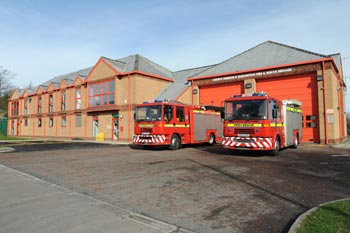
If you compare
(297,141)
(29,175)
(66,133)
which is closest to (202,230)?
(29,175)

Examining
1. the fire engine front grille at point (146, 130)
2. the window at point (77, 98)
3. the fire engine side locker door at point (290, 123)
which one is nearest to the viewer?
the fire engine side locker door at point (290, 123)

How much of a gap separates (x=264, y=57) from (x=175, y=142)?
39.9 ft

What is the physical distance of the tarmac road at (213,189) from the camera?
451cm

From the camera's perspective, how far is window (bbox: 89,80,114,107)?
27609 millimetres

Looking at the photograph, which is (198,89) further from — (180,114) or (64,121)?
(64,121)

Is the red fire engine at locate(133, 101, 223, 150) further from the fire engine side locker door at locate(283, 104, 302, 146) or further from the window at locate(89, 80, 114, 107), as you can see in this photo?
the window at locate(89, 80, 114, 107)

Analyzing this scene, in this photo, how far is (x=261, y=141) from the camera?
40.4 feet

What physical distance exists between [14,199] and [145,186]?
2945mm

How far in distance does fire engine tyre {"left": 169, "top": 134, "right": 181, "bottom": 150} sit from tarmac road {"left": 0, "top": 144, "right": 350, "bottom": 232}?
632 centimetres

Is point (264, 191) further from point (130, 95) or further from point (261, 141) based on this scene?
point (130, 95)

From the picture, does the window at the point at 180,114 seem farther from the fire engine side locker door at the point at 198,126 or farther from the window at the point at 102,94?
the window at the point at 102,94

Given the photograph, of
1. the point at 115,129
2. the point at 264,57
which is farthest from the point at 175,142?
the point at 115,129

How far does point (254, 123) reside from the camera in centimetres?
1241

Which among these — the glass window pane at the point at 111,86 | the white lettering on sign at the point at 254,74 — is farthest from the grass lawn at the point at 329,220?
the glass window pane at the point at 111,86
